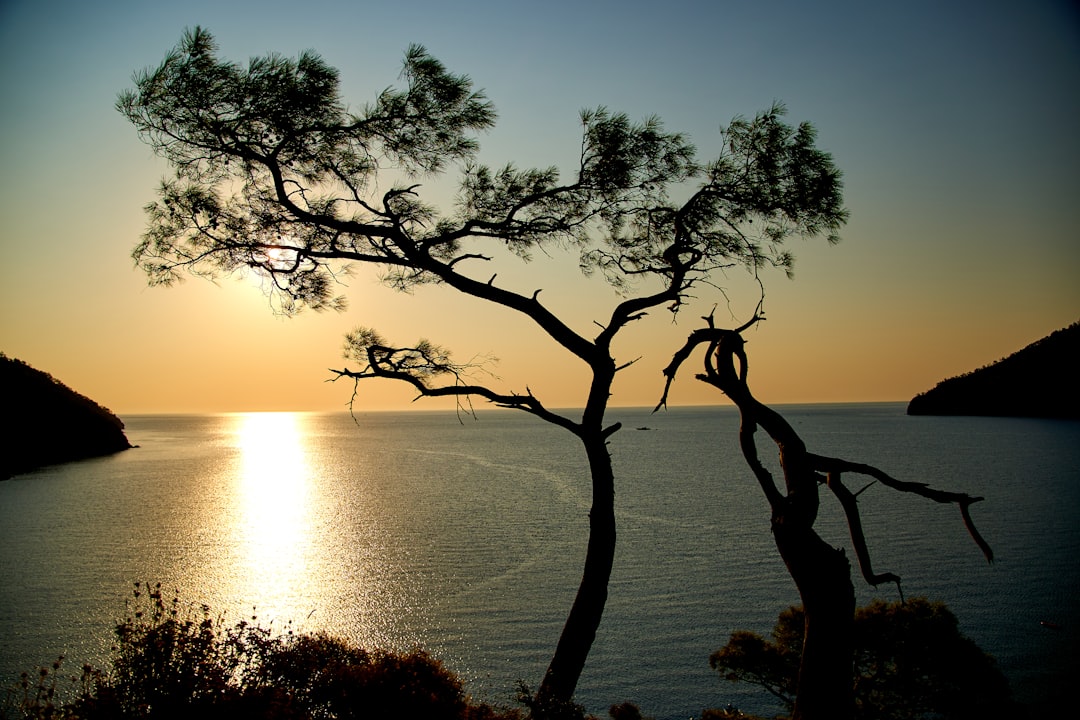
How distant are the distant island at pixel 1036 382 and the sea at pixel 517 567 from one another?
12498 cm

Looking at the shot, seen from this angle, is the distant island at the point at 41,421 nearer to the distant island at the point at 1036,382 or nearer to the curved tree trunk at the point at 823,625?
the curved tree trunk at the point at 823,625

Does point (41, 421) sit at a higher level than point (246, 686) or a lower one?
higher

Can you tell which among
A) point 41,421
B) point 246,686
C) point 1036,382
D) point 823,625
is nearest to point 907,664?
point 823,625

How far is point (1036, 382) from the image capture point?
175750 millimetres

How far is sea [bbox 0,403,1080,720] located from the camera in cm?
1900

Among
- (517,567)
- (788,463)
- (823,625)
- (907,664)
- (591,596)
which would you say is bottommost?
(517,567)

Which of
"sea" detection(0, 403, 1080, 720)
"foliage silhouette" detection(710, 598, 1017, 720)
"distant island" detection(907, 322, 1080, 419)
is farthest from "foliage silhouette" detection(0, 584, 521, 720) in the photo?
"distant island" detection(907, 322, 1080, 419)

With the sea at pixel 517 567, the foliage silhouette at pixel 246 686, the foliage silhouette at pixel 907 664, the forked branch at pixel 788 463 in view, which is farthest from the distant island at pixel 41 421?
the forked branch at pixel 788 463

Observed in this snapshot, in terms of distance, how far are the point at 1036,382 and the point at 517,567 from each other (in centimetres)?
19611

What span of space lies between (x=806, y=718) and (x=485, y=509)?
134 ft

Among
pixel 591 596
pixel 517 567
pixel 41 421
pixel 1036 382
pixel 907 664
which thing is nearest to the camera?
pixel 591 596

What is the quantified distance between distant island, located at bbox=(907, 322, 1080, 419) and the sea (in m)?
125

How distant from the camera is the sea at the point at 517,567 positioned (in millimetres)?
19000

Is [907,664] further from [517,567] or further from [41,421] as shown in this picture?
[41,421]
